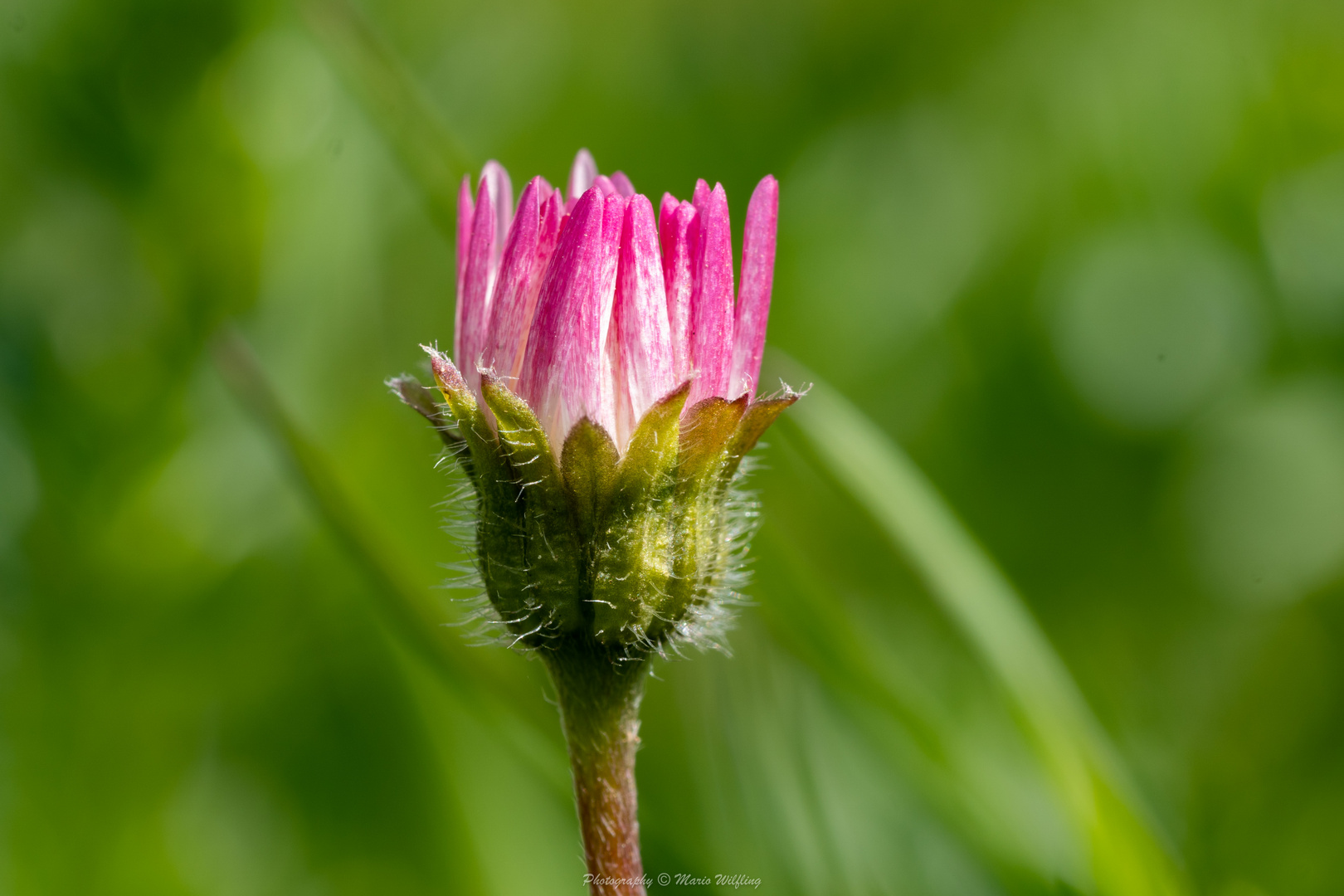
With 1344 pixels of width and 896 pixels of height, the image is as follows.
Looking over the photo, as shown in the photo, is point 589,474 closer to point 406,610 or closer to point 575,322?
point 575,322

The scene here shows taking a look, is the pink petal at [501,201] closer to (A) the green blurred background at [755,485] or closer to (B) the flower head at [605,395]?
(B) the flower head at [605,395]

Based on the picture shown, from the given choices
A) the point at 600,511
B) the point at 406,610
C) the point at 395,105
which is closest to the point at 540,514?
the point at 600,511

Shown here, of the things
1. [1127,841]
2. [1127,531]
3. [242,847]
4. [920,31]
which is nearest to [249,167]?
[242,847]

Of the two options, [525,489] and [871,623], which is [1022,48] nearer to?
[871,623]

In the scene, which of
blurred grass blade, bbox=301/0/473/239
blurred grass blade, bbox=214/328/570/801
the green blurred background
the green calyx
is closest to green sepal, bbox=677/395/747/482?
the green calyx

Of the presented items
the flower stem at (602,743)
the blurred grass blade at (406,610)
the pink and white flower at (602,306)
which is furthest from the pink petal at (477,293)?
the blurred grass blade at (406,610)

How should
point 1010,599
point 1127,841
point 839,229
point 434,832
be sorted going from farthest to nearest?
point 839,229 < point 434,832 < point 1010,599 < point 1127,841

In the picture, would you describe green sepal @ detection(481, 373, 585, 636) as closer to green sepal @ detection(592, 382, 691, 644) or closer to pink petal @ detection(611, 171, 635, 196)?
green sepal @ detection(592, 382, 691, 644)
